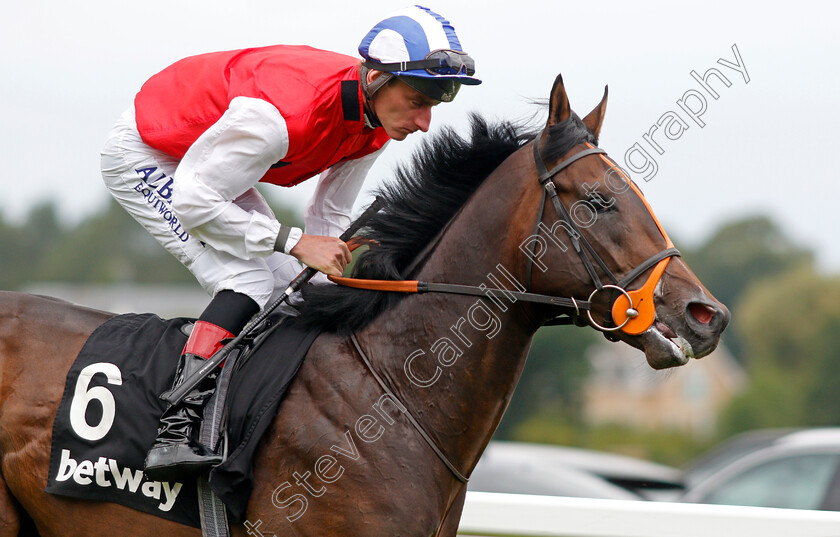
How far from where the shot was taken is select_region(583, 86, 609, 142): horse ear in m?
3.40

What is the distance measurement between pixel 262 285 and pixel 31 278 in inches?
3054

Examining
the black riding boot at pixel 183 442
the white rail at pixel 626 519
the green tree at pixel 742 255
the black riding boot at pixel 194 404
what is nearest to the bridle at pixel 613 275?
the black riding boot at pixel 194 404

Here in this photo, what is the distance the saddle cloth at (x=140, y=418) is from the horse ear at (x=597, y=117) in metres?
1.25

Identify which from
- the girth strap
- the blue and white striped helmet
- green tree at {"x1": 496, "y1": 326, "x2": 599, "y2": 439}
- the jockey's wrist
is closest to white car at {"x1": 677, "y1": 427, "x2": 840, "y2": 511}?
the girth strap

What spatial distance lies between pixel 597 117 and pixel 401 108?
2.33 ft

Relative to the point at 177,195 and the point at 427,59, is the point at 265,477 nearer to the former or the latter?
the point at 177,195

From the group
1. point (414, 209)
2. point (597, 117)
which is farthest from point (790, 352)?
point (414, 209)

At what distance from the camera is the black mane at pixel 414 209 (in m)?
3.33

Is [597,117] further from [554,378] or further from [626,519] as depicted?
[554,378]

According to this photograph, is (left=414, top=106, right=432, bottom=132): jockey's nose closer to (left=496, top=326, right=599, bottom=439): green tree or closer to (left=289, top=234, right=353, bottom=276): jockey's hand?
(left=289, top=234, right=353, bottom=276): jockey's hand

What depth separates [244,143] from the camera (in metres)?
3.19

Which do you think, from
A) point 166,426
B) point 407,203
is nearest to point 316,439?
point 166,426

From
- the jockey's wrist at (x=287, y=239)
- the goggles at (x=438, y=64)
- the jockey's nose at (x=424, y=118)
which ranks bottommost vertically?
the jockey's wrist at (x=287, y=239)

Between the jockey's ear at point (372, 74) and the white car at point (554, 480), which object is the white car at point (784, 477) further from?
the jockey's ear at point (372, 74)
